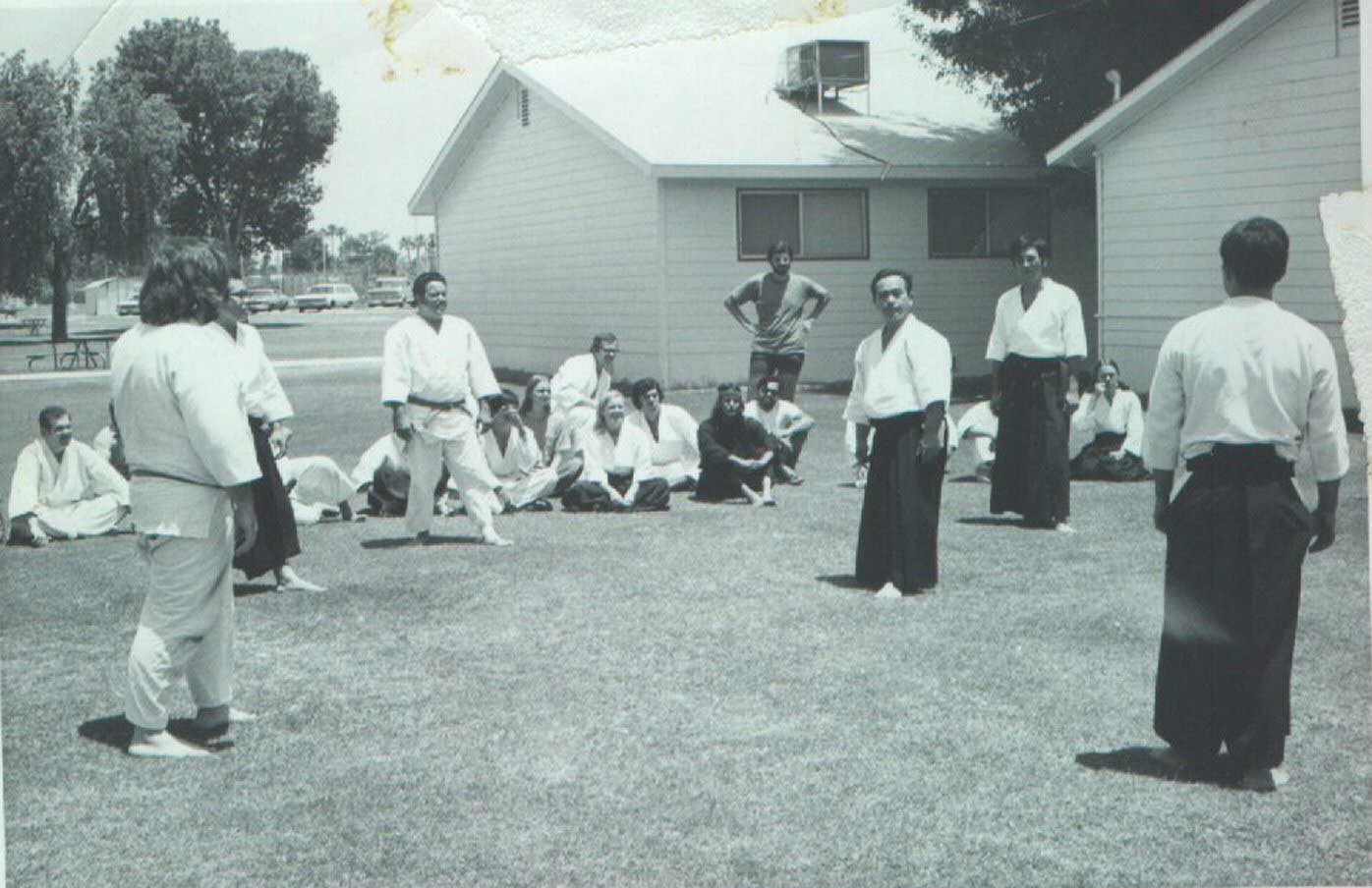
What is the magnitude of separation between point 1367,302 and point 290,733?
11.9 ft

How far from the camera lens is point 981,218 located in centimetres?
2017

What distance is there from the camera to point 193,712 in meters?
5.49

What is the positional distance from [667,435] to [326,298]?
4809 centimetres

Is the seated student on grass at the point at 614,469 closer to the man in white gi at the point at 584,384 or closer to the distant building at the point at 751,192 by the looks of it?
the man in white gi at the point at 584,384

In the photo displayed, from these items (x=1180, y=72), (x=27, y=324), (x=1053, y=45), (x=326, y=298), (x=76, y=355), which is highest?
(x=1053, y=45)

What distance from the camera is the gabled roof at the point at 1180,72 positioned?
12.8 m

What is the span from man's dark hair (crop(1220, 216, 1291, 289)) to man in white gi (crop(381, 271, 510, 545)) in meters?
4.75

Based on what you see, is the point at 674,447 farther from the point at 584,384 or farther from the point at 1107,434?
the point at 1107,434

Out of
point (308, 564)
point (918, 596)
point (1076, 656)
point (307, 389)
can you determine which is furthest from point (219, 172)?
point (1076, 656)

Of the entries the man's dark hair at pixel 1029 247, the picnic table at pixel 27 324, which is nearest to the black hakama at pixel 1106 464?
the man's dark hair at pixel 1029 247

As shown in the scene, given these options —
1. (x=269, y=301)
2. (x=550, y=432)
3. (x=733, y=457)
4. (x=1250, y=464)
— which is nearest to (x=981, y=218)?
(x=733, y=457)

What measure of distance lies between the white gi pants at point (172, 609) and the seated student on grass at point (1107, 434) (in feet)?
24.1

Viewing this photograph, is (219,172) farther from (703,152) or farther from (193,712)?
(193,712)

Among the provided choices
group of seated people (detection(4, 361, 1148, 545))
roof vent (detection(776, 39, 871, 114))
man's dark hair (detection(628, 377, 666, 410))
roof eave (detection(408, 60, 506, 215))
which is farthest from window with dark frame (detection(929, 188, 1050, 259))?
man's dark hair (detection(628, 377, 666, 410))
